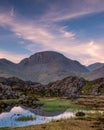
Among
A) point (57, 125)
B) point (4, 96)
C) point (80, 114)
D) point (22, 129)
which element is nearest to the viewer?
point (22, 129)

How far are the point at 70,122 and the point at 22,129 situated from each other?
1424 centimetres

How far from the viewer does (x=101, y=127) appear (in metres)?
68.6

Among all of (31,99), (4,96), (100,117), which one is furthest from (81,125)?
(4,96)

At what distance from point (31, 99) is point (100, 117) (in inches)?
3689

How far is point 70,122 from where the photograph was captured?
73.1 metres

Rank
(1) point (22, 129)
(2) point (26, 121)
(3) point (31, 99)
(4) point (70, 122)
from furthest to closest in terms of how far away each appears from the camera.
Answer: (3) point (31, 99) → (2) point (26, 121) → (4) point (70, 122) → (1) point (22, 129)

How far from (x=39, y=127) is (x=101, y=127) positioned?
46.7 feet

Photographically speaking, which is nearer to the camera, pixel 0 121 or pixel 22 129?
pixel 22 129

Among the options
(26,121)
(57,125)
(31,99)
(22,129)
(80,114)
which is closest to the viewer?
(22,129)

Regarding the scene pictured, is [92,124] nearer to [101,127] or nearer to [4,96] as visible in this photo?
[101,127]

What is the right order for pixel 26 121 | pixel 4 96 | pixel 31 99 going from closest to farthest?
pixel 26 121, pixel 31 99, pixel 4 96

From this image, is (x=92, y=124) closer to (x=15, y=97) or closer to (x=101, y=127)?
(x=101, y=127)

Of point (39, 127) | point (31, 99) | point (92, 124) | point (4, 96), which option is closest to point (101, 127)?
point (92, 124)

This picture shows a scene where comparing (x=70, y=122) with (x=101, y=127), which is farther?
(x=70, y=122)
